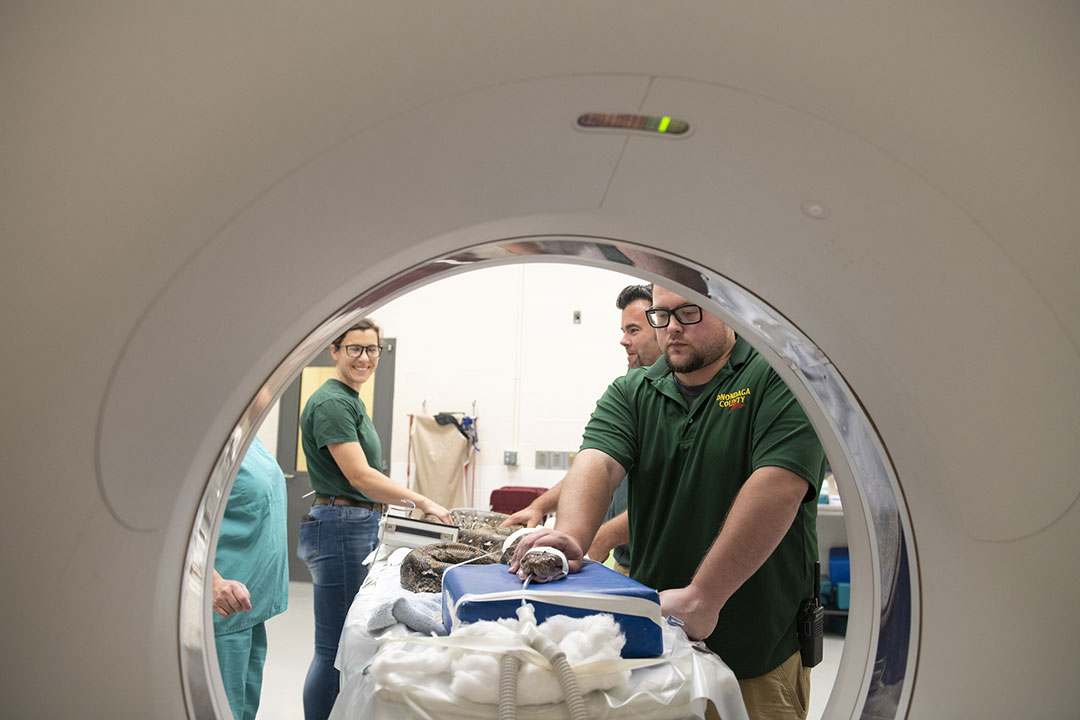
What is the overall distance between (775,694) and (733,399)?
66cm

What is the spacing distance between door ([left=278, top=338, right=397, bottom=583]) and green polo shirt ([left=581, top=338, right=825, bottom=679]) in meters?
4.09

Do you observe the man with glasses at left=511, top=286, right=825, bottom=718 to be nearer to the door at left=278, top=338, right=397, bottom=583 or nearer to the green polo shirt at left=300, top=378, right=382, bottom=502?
the green polo shirt at left=300, top=378, right=382, bottom=502

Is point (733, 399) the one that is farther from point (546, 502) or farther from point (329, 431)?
point (329, 431)

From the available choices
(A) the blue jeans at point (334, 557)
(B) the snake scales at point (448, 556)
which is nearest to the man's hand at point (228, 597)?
(B) the snake scales at point (448, 556)

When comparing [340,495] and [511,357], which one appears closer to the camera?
[340,495]

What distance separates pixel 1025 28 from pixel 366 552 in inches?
102

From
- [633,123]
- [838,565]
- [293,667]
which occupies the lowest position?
[293,667]

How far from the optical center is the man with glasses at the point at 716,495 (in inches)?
60.3

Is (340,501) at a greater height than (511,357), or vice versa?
(511,357)

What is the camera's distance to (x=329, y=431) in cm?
266

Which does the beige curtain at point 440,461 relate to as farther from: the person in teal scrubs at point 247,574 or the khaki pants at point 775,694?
the khaki pants at point 775,694

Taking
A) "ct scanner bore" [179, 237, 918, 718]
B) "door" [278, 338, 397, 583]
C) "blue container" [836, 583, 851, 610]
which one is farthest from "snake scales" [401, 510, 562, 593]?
"door" [278, 338, 397, 583]

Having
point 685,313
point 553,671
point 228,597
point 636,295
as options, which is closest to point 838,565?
point 636,295

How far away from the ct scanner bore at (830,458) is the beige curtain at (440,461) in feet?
15.8
